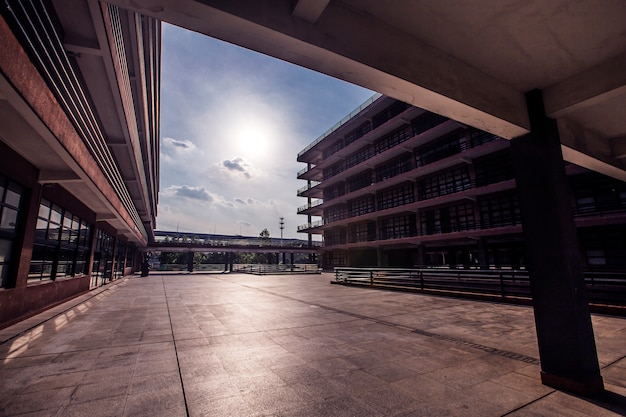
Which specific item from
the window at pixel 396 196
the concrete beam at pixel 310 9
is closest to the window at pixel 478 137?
the window at pixel 396 196

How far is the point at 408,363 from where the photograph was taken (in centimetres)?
446

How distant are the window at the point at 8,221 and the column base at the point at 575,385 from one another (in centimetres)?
1130

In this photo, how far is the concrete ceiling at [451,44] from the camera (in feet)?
8.95

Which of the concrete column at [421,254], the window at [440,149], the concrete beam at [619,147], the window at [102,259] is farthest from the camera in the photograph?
the concrete column at [421,254]

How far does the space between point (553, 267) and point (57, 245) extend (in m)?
14.4

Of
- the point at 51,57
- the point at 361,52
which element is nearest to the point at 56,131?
the point at 51,57

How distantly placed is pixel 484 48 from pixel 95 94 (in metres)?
13.0

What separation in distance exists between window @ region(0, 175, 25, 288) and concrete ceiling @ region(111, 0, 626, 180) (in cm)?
759

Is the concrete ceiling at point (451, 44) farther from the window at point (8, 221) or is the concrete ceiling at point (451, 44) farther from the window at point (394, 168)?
the window at point (394, 168)

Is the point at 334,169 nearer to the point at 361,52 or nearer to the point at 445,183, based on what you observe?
the point at 445,183

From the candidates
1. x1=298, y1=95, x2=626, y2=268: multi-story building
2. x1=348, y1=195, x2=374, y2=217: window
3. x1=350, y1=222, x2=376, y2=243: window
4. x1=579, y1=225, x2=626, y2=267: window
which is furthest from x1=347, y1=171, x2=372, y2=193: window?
x1=579, y1=225, x2=626, y2=267: window

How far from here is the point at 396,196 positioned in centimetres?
3459

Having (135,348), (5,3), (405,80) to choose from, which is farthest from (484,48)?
(135,348)

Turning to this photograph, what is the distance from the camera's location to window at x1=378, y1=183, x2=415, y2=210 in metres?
32.8
